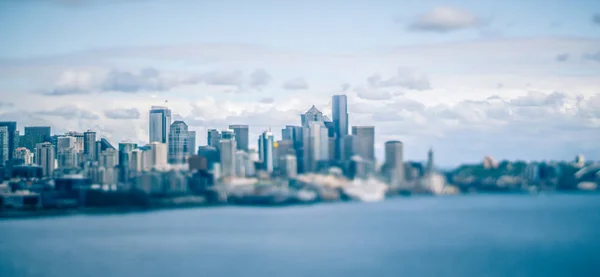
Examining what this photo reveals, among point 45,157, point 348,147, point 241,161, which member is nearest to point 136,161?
point 45,157

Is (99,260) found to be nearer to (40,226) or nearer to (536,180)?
(40,226)

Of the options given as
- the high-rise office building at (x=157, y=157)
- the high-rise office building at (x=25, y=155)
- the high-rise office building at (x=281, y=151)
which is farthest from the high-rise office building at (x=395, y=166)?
the high-rise office building at (x=25, y=155)

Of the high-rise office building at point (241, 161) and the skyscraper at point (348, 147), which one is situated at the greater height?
the skyscraper at point (348, 147)

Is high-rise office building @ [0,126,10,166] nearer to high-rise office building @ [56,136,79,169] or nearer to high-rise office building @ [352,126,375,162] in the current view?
high-rise office building @ [56,136,79,169]

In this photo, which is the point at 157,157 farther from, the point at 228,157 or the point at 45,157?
the point at 45,157

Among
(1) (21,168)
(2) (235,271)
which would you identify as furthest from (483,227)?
(1) (21,168)

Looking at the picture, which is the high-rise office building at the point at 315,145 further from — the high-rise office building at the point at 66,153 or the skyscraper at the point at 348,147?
the high-rise office building at the point at 66,153
